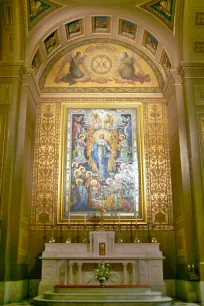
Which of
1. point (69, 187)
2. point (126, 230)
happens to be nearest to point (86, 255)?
point (126, 230)

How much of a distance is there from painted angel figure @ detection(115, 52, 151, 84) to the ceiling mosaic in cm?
212

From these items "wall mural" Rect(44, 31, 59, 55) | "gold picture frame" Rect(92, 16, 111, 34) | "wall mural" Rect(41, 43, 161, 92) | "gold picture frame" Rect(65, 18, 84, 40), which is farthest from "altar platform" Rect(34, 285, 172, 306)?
"gold picture frame" Rect(92, 16, 111, 34)

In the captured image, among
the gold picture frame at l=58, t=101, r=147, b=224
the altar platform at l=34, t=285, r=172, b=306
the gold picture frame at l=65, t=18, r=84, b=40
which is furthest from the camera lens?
the gold picture frame at l=65, t=18, r=84, b=40

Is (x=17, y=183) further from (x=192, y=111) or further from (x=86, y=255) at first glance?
(x=192, y=111)

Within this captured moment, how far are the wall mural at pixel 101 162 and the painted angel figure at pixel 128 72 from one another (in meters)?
1.39

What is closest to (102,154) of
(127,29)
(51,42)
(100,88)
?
(100,88)

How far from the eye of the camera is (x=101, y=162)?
1309 centimetres

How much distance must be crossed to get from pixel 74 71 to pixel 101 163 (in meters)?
4.07

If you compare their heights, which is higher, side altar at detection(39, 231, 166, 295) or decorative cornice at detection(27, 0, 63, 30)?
decorative cornice at detection(27, 0, 63, 30)

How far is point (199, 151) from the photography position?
36.1 ft

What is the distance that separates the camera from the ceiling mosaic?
40.8 ft

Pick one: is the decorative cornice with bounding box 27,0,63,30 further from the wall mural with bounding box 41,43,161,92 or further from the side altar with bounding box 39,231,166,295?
the side altar with bounding box 39,231,166,295

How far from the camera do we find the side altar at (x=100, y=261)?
10641 millimetres

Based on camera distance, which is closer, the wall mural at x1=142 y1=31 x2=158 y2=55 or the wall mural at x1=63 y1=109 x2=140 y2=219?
the wall mural at x1=63 y1=109 x2=140 y2=219
